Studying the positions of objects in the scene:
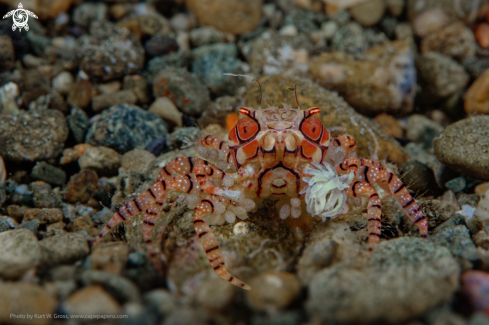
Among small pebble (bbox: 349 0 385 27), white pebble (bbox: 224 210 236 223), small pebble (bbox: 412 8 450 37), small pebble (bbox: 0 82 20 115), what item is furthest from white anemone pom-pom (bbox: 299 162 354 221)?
small pebble (bbox: 412 8 450 37)

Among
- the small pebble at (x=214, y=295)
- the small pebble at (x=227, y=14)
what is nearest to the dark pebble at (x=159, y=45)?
the small pebble at (x=227, y=14)

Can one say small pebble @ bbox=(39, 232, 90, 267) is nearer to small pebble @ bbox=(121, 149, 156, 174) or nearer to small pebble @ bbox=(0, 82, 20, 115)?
small pebble @ bbox=(121, 149, 156, 174)

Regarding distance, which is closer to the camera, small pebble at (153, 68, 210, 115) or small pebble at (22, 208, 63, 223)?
small pebble at (22, 208, 63, 223)

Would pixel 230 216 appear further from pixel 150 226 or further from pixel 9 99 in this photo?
pixel 9 99

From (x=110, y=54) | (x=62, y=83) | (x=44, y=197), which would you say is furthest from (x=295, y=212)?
(x=62, y=83)

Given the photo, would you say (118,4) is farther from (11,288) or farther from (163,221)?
(11,288)
